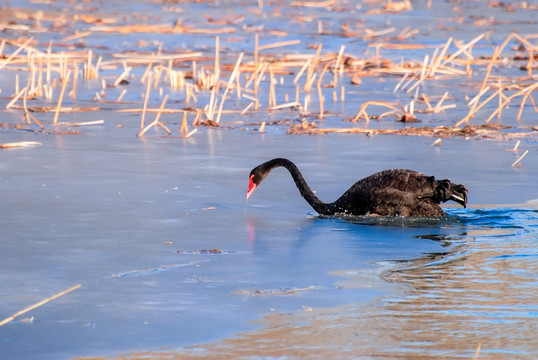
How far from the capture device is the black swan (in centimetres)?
793

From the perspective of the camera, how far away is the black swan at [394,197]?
793 cm

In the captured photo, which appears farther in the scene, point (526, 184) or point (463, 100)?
point (463, 100)

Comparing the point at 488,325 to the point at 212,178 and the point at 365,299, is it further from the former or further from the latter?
the point at 212,178

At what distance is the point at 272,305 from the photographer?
5.31m

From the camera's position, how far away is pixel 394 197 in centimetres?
798

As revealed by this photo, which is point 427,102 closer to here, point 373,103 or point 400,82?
point 373,103

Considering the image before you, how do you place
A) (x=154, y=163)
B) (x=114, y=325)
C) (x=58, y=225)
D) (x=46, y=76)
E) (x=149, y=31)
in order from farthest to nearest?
(x=149, y=31) → (x=46, y=76) → (x=154, y=163) → (x=58, y=225) → (x=114, y=325)

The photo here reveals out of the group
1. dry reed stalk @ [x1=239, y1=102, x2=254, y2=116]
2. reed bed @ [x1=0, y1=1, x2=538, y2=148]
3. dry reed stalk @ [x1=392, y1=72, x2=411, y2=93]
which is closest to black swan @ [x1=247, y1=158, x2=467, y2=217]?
reed bed @ [x1=0, y1=1, x2=538, y2=148]

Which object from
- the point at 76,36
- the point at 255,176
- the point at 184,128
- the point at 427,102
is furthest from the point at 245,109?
the point at 76,36

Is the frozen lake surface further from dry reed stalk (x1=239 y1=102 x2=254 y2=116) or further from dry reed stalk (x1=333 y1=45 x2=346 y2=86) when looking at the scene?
dry reed stalk (x1=333 y1=45 x2=346 y2=86)

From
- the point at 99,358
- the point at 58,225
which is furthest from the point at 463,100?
the point at 99,358

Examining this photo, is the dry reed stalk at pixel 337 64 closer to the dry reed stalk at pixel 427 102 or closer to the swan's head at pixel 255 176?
the dry reed stalk at pixel 427 102

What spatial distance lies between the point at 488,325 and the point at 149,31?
20.7 m

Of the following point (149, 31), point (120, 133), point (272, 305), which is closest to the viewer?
point (272, 305)
